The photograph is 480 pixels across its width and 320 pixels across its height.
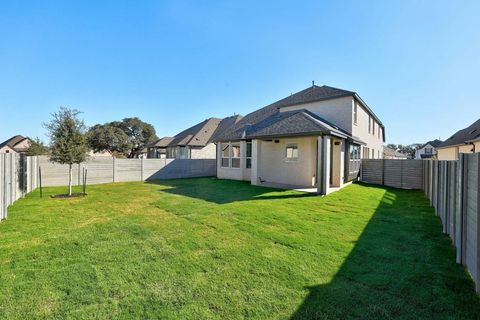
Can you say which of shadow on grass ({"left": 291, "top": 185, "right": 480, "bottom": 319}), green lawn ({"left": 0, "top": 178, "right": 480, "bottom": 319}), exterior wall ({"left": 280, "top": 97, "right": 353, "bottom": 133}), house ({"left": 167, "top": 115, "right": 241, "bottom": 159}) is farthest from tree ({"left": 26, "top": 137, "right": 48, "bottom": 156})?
shadow on grass ({"left": 291, "top": 185, "right": 480, "bottom": 319})

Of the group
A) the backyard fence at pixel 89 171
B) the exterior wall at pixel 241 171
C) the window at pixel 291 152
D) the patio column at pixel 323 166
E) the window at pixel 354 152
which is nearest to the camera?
the backyard fence at pixel 89 171

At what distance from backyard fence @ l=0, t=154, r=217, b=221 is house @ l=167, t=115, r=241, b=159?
899cm

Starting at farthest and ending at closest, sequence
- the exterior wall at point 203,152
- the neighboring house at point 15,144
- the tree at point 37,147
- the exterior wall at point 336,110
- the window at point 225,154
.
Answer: the neighboring house at point 15,144 → the exterior wall at point 203,152 → the tree at point 37,147 → the window at point 225,154 → the exterior wall at point 336,110

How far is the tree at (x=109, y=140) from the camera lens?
128 feet

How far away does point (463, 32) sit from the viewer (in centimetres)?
1009

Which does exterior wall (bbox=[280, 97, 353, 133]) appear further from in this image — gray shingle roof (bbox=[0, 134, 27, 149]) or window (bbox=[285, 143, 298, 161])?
gray shingle roof (bbox=[0, 134, 27, 149])

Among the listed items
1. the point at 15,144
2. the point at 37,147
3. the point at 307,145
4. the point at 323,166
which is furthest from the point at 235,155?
the point at 15,144

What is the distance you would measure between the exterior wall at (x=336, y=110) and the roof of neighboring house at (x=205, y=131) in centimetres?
1594

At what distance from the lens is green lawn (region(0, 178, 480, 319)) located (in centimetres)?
286

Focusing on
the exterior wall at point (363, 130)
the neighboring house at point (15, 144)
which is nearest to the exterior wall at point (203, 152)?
the exterior wall at point (363, 130)

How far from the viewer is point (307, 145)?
13695 millimetres

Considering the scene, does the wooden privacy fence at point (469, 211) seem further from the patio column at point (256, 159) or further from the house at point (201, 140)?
the house at point (201, 140)

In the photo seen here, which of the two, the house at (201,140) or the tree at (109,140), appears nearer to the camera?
the house at (201,140)

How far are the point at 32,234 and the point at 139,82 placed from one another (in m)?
17.7
